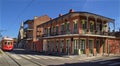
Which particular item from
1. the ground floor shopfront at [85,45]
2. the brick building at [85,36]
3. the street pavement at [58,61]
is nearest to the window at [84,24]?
the brick building at [85,36]

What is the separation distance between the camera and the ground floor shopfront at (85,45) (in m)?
33.3

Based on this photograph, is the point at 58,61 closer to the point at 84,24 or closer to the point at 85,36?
the point at 85,36

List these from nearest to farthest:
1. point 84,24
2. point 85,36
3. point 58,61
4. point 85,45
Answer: point 58,61 → point 85,36 → point 85,45 → point 84,24

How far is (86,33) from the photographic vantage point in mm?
32344

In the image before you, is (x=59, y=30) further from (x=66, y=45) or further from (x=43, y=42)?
(x=43, y=42)

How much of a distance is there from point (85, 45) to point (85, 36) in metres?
1.54

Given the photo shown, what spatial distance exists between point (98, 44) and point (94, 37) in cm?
197

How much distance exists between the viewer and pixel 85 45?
33.5 m

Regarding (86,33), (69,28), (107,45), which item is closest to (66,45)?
(69,28)

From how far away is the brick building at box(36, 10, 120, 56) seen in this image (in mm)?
32938

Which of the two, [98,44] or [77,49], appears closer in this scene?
[77,49]

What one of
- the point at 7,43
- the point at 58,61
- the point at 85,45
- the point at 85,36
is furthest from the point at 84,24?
the point at 7,43

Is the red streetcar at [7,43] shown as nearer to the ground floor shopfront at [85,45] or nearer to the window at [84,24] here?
the ground floor shopfront at [85,45]

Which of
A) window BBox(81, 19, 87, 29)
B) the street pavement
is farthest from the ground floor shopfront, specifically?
the street pavement
